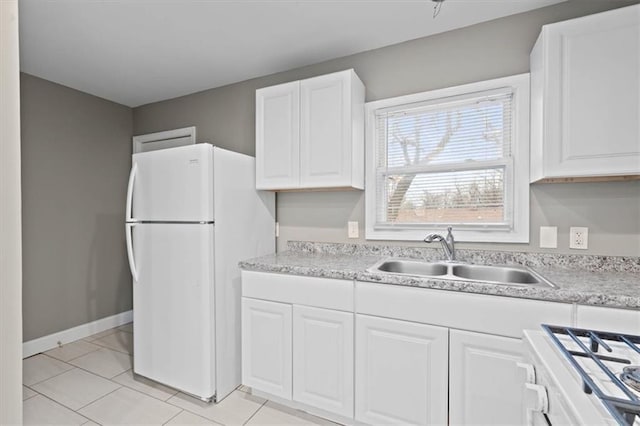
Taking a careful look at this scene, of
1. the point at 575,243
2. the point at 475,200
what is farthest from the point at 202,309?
the point at 575,243

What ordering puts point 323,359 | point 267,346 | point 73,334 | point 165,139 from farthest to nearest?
point 165,139
point 73,334
point 267,346
point 323,359

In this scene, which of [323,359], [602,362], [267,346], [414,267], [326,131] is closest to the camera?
[602,362]

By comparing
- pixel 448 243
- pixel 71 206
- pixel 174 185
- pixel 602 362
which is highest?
pixel 174 185

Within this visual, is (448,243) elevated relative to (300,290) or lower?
elevated

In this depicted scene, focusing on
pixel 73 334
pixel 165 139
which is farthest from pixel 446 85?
pixel 73 334

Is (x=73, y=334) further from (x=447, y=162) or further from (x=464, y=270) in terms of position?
(x=447, y=162)

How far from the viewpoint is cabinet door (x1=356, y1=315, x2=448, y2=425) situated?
154 centimetres

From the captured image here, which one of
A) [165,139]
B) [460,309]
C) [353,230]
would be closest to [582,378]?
[460,309]

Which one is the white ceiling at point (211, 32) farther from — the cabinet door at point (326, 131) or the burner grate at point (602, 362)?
the burner grate at point (602, 362)

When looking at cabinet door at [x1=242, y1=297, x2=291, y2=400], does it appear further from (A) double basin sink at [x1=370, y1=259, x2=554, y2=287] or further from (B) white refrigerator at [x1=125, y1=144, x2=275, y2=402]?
(A) double basin sink at [x1=370, y1=259, x2=554, y2=287]

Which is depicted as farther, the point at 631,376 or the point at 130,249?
the point at 130,249

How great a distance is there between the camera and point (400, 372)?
1614mm

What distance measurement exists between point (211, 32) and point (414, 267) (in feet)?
6.86

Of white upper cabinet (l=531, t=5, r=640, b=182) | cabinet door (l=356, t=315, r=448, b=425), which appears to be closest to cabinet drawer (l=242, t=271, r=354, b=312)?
cabinet door (l=356, t=315, r=448, b=425)
